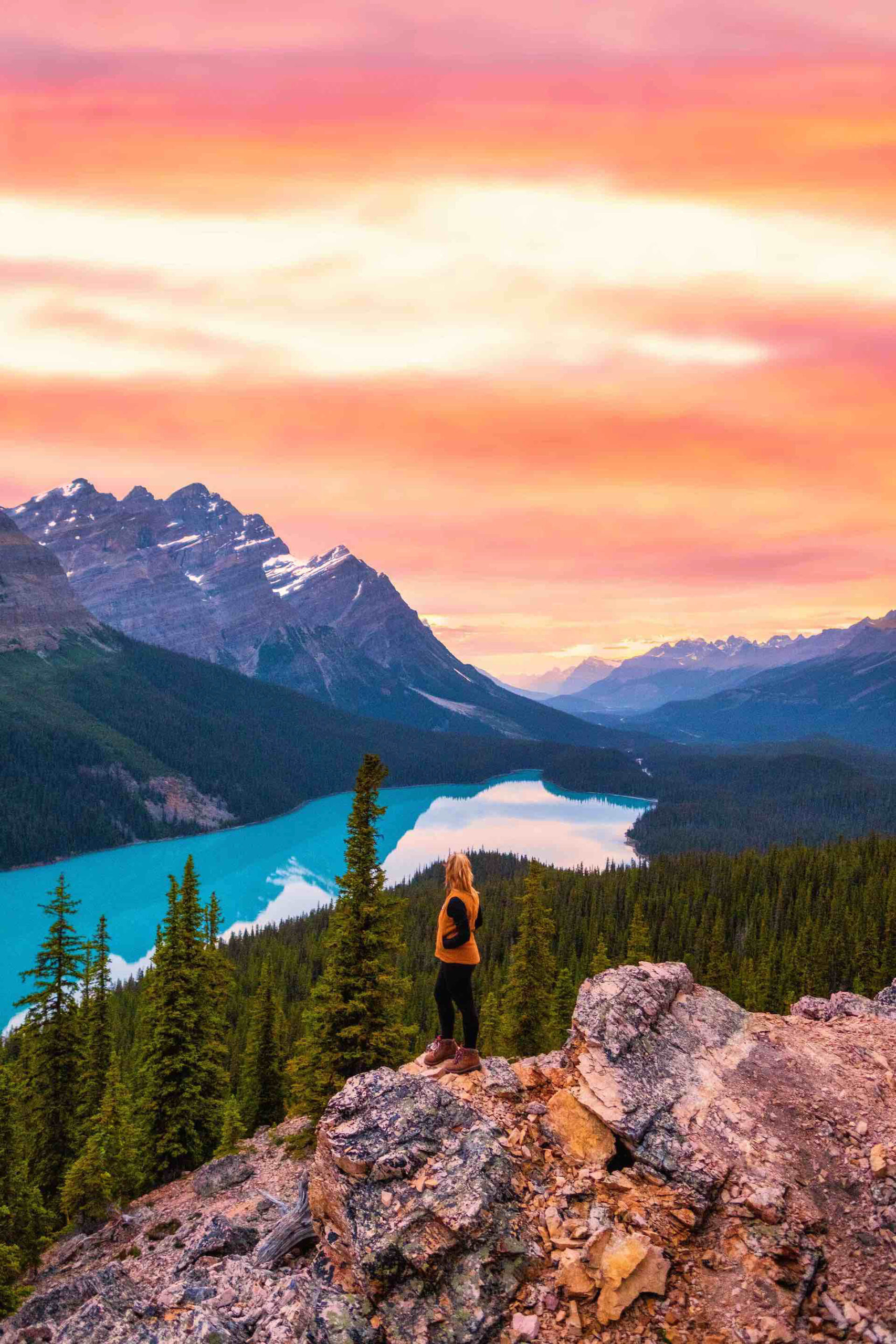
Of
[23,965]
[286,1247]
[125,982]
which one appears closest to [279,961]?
[125,982]

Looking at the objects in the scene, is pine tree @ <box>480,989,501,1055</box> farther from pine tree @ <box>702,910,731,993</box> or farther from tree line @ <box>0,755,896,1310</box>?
pine tree @ <box>702,910,731,993</box>

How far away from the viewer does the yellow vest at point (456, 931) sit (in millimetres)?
13891

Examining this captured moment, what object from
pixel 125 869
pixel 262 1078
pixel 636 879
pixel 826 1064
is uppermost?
pixel 826 1064

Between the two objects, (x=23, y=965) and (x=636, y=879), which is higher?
(x=636, y=879)

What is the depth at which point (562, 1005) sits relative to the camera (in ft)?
160

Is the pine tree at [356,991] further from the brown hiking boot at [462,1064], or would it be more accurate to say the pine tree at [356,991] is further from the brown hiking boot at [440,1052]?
the brown hiking boot at [462,1064]

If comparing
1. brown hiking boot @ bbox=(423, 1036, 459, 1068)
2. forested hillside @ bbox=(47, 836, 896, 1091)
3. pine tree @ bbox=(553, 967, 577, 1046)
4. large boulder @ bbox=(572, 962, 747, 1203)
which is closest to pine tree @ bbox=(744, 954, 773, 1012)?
forested hillside @ bbox=(47, 836, 896, 1091)

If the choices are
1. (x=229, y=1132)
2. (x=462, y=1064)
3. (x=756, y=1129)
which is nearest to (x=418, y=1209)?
(x=462, y=1064)

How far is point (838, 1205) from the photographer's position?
11312mm

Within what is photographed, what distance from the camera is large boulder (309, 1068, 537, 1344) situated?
35.3 ft

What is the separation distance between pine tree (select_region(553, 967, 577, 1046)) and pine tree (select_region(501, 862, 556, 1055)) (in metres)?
2.05

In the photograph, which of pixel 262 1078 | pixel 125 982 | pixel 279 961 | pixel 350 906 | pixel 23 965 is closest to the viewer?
pixel 350 906

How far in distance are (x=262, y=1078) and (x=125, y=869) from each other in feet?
530

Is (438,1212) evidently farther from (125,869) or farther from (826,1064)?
(125,869)
